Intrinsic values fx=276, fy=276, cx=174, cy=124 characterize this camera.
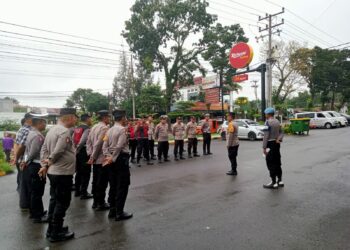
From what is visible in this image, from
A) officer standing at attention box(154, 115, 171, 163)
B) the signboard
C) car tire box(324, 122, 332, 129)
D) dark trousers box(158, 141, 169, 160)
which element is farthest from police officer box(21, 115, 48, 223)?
car tire box(324, 122, 332, 129)

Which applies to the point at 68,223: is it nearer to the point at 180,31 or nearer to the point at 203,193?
the point at 203,193

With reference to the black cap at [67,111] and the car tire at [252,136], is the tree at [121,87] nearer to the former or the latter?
the car tire at [252,136]

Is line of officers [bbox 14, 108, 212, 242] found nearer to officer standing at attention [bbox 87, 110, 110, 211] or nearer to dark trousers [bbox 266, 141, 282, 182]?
officer standing at attention [bbox 87, 110, 110, 211]

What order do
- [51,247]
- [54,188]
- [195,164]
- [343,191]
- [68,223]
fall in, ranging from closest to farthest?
[51,247] → [54,188] → [68,223] → [343,191] → [195,164]

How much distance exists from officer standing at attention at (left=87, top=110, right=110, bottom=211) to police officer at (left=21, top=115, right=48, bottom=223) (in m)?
0.95

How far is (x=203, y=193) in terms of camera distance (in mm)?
6141

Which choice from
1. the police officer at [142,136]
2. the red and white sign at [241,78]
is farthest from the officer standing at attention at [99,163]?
the red and white sign at [241,78]

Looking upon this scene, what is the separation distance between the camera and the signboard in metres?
22.6

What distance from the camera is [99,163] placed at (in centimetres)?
558

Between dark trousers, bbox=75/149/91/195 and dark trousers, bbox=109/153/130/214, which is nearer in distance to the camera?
dark trousers, bbox=109/153/130/214

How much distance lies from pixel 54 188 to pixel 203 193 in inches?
128

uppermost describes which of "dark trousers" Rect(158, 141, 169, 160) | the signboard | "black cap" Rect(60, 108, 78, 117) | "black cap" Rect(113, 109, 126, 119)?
the signboard

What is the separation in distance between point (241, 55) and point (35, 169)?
69.3ft

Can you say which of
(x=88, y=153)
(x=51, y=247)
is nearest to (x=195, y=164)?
(x=88, y=153)
